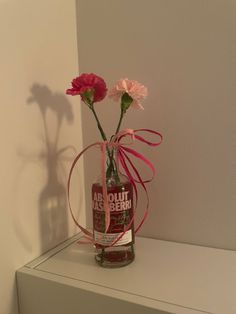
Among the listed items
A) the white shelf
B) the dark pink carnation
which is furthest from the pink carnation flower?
the white shelf

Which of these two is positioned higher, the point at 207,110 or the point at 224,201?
the point at 207,110

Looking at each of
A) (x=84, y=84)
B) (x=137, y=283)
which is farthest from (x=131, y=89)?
(x=137, y=283)

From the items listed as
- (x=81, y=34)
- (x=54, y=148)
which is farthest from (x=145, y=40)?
(x=54, y=148)

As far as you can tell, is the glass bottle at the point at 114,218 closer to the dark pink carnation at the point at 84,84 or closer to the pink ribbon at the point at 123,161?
the pink ribbon at the point at 123,161

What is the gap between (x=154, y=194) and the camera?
76 centimetres

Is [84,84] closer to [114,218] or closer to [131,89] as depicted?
[131,89]

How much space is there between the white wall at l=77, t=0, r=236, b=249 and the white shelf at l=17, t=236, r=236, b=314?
0.07m

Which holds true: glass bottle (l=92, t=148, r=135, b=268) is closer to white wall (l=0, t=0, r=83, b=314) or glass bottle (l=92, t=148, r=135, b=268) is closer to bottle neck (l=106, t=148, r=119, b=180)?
bottle neck (l=106, t=148, r=119, b=180)

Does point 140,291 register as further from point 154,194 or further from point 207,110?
point 207,110

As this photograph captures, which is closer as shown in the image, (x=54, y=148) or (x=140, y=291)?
(x=140, y=291)

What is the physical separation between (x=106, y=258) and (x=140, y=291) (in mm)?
118

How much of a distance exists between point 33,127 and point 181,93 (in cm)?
31

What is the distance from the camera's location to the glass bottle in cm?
64

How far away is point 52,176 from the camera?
73 centimetres
